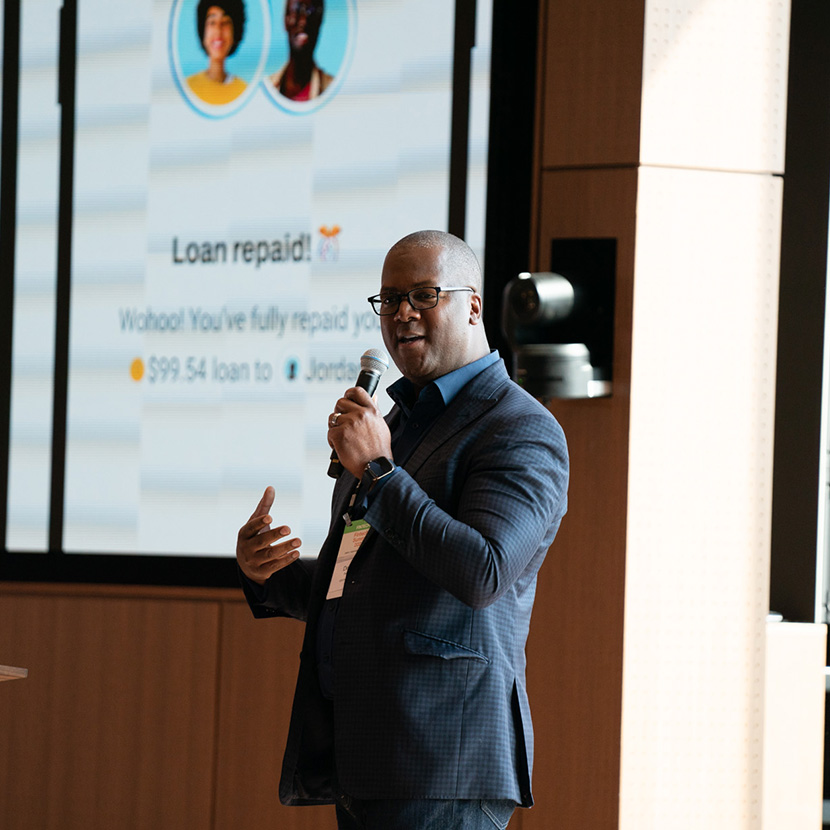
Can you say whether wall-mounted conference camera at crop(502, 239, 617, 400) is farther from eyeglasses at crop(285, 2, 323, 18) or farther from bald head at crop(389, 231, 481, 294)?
eyeglasses at crop(285, 2, 323, 18)

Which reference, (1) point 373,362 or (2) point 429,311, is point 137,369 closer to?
(1) point 373,362

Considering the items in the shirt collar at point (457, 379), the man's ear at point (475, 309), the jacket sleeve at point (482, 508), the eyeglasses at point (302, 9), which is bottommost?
the jacket sleeve at point (482, 508)

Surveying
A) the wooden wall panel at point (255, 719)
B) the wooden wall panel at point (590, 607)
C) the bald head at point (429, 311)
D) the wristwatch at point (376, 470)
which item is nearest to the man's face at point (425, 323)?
the bald head at point (429, 311)

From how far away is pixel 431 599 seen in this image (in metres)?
1.66

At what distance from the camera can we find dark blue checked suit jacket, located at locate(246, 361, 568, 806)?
5.17 ft

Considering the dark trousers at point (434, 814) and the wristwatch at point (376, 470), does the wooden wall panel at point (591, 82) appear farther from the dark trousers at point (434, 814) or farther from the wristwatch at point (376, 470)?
the dark trousers at point (434, 814)

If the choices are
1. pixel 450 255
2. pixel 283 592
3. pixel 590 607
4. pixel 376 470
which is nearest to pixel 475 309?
pixel 450 255

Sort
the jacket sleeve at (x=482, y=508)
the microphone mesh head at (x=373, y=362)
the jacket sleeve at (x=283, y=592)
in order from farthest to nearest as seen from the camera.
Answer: the jacket sleeve at (x=283, y=592)
the microphone mesh head at (x=373, y=362)
the jacket sleeve at (x=482, y=508)

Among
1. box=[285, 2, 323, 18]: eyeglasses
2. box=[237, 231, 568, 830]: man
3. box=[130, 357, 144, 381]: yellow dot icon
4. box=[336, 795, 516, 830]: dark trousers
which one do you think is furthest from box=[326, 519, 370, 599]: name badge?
box=[285, 2, 323, 18]: eyeglasses

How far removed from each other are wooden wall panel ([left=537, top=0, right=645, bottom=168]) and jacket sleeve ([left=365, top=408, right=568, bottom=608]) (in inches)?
58.9

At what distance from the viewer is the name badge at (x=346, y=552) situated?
180cm

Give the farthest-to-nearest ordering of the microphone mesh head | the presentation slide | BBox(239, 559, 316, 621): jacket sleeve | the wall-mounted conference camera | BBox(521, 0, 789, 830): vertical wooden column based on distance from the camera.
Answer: the presentation slide < BBox(521, 0, 789, 830): vertical wooden column < the wall-mounted conference camera < BBox(239, 559, 316, 621): jacket sleeve < the microphone mesh head

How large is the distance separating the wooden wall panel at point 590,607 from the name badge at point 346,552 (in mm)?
1233

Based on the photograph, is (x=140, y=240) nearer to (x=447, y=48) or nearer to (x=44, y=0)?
(x=44, y=0)
